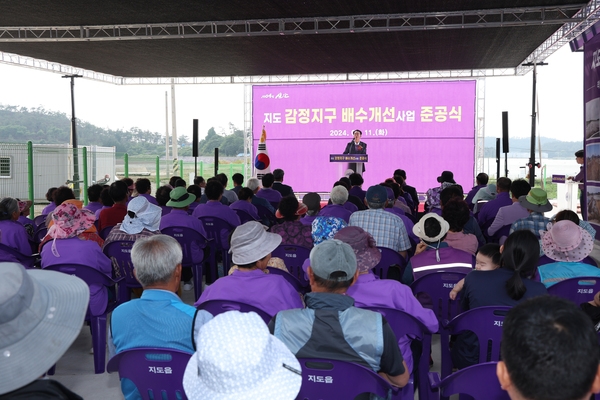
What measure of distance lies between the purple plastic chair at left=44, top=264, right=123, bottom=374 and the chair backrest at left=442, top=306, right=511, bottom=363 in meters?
2.29

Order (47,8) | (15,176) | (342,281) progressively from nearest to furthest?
(342,281), (47,8), (15,176)

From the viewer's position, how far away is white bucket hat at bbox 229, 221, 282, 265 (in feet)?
10.4

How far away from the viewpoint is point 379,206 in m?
5.37

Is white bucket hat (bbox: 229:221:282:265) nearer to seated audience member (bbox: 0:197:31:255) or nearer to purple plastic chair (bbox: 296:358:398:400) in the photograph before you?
purple plastic chair (bbox: 296:358:398:400)

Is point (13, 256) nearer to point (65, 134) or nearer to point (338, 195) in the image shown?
point (338, 195)

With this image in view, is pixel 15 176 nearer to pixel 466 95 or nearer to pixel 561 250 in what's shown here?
pixel 561 250

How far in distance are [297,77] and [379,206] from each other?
38.2 feet

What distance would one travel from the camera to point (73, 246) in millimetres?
4055

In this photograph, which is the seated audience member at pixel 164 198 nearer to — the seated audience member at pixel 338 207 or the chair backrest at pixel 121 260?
the seated audience member at pixel 338 207

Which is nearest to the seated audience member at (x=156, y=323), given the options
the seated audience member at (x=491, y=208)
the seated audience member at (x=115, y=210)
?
the seated audience member at (x=115, y=210)

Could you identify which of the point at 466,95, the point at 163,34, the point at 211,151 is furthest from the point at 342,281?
the point at 211,151

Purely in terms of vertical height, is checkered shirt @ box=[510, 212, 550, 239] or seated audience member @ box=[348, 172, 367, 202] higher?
seated audience member @ box=[348, 172, 367, 202]

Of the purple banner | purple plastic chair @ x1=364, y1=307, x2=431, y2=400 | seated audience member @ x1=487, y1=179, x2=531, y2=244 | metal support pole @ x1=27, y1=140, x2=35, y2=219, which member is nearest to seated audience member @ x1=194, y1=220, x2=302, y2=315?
purple plastic chair @ x1=364, y1=307, x2=431, y2=400

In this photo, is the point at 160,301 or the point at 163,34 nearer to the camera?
the point at 160,301
